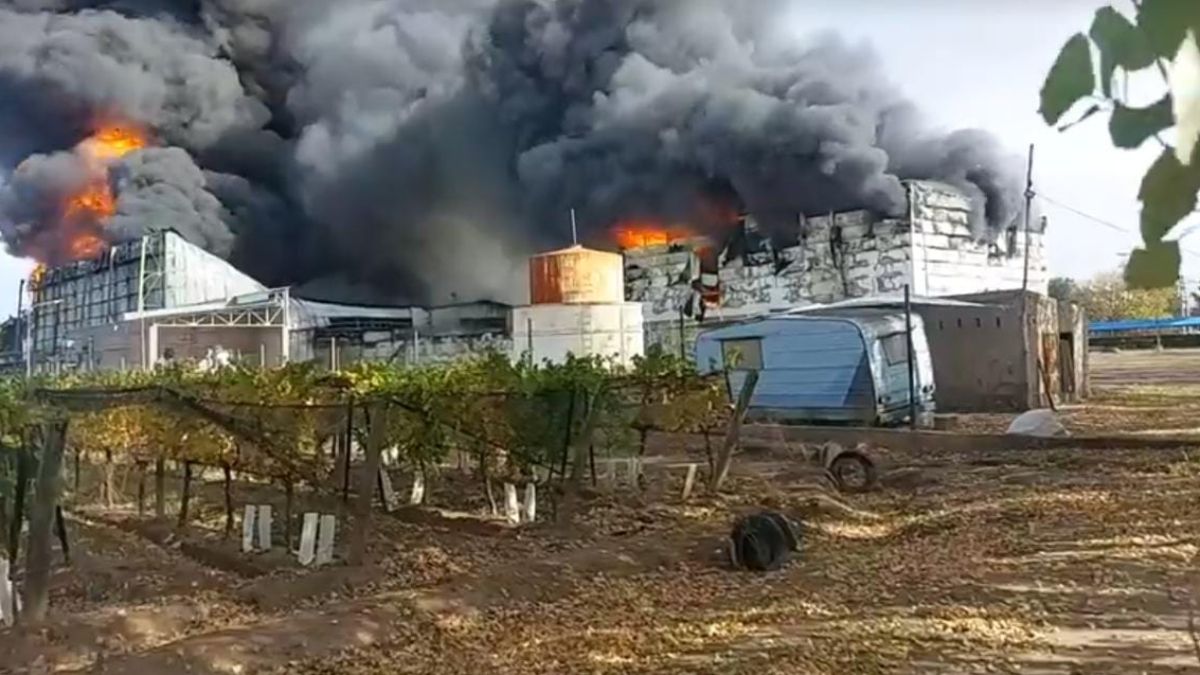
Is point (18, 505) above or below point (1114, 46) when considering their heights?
below

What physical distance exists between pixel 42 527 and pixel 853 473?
6647 millimetres

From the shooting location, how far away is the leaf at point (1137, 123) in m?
0.90

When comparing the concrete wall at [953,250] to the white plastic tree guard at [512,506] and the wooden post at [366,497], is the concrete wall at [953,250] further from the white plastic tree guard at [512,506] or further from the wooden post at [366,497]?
the wooden post at [366,497]

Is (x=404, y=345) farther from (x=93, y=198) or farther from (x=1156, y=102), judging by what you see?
(x=1156, y=102)

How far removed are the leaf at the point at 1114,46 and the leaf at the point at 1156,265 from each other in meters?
0.14

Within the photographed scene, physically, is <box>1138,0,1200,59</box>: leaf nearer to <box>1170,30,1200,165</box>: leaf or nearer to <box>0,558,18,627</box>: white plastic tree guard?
<box>1170,30,1200,165</box>: leaf

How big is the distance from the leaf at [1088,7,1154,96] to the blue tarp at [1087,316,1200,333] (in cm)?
4654

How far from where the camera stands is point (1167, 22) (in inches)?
32.3

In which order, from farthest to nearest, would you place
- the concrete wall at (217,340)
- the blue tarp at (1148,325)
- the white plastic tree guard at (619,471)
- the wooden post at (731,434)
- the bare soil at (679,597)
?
the blue tarp at (1148,325)
the concrete wall at (217,340)
the white plastic tree guard at (619,471)
the wooden post at (731,434)
the bare soil at (679,597)

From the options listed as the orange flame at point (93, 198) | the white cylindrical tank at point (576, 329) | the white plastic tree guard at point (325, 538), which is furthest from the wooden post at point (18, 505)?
the orange flame at point (93, 198)

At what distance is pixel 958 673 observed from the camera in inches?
155

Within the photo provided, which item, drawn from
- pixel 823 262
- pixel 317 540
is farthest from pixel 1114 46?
pixel 823 262

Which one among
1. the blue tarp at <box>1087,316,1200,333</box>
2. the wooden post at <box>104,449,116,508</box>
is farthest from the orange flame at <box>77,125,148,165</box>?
the blue tarp at <box>1087,316,1200,333</box>

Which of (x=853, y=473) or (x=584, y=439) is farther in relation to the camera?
(x=853, y=473)
